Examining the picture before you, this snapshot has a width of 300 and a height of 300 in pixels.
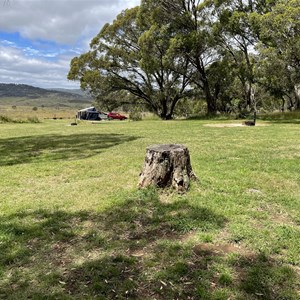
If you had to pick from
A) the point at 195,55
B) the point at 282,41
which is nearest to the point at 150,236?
the point at 282,41

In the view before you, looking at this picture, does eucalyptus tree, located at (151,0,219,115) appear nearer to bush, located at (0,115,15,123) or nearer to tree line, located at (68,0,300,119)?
tree line, located at (68,0,300,119)

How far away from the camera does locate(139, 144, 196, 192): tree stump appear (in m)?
4.66

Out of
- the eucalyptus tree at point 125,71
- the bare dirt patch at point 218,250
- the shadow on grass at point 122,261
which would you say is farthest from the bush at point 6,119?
the bare dirt patch at point 218,250

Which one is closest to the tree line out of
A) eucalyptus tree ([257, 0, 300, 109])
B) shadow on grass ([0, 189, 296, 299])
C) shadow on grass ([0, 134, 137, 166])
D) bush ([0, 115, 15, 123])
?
eucalyptus tree ([257, 0, 300, 109])

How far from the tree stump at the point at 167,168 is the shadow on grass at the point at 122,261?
698mm

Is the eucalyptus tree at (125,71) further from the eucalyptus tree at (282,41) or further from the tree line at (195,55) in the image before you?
the eucalyptus tree at (282,41)

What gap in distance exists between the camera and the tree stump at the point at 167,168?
4656mm

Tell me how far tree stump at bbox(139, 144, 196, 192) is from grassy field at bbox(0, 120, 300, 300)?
0.16 metres

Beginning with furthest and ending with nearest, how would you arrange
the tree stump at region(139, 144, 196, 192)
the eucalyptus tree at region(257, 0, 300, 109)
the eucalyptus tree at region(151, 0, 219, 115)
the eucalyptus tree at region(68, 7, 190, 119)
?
the eucalyptus tree at region(68, 7, 190, 119)
the eucalyptus tree at region(151, 0, 219, 115)
the eucalyptus tree at region(257, 0, 300, 109)
the tree stump at region(139, 144, 196, 192)

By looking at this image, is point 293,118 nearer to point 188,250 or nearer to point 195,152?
point 195,152

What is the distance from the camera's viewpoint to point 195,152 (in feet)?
26.4

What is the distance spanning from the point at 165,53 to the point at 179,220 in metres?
23.6

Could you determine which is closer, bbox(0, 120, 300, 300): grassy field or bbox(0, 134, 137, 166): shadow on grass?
bbox(0, 120, 300, 300): grassy field

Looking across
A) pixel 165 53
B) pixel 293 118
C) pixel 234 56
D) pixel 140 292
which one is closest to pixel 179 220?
pixel 140 292
